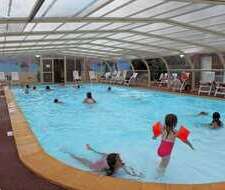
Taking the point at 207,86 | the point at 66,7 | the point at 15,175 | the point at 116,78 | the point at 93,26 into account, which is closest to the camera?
the point at 15,175

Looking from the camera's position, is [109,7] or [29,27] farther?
[29,27]

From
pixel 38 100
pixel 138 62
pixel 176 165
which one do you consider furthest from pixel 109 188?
pixel 138 62

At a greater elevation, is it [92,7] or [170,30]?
[92,7]

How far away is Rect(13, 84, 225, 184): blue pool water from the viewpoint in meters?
6.64

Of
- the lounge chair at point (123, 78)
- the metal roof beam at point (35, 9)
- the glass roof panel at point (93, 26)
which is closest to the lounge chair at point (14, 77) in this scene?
the lounge chair at point (123, 78)

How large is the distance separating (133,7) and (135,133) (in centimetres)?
394

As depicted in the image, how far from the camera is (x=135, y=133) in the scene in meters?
10.0

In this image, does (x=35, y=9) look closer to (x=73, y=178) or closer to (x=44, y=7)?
(x=44, y=7)

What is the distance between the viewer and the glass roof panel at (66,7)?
7.44 meters

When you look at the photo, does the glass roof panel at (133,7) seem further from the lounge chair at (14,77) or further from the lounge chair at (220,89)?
the lounge chair at (14,77)

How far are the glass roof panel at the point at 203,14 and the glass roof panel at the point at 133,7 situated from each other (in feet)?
5.12

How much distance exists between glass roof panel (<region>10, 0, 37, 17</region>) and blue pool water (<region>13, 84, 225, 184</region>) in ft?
10.3

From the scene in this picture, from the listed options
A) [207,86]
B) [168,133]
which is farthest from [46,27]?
[207,86]

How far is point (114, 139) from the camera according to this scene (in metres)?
9.34
